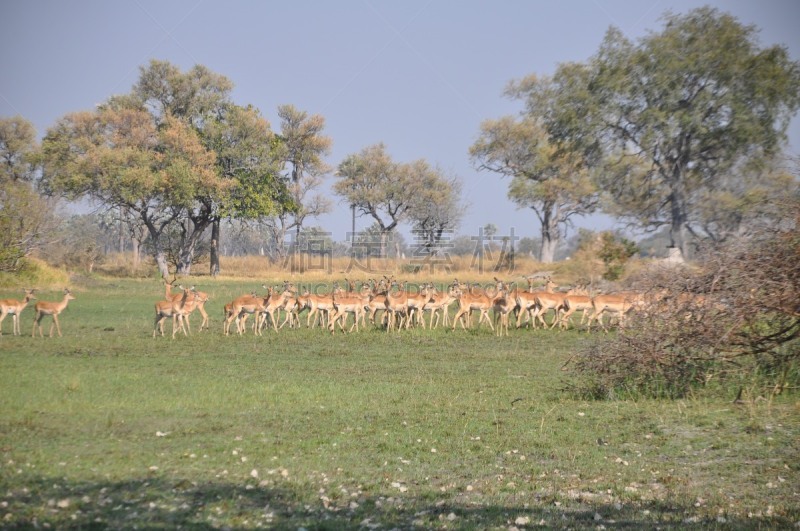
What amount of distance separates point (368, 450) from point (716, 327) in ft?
19.1

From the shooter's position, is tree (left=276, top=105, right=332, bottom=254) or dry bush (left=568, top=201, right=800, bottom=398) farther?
tree (left=276, top=105, right=332, bottom=254)

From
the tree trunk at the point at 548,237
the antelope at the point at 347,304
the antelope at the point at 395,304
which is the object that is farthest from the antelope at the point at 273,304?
the tree trunk at the point at 548,237

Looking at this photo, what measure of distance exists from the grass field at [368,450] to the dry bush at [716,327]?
63 centimetres

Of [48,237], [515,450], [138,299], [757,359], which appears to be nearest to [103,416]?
[515,450]

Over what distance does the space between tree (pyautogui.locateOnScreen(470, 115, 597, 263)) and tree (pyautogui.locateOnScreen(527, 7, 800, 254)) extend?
15.9 meters

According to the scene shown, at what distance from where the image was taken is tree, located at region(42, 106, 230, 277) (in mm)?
47438

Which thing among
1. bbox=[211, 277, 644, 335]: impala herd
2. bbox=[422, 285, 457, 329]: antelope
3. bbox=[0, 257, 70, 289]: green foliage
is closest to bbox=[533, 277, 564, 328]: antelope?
bbox=[211, 277, 644, 335]: impala herd

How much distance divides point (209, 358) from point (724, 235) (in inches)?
442

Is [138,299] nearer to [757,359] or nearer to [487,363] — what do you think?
[487,363]

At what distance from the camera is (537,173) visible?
64688 millimetres

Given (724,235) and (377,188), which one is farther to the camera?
(377,188)

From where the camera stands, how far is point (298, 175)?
220 feet

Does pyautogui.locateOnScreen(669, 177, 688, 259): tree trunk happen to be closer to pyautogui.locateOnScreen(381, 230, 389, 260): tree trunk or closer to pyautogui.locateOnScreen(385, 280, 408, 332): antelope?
pyautogui.locateOnScreen(385, 280, 408, 332): antelope

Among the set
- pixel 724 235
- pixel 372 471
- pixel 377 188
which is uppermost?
pixel 377 188
